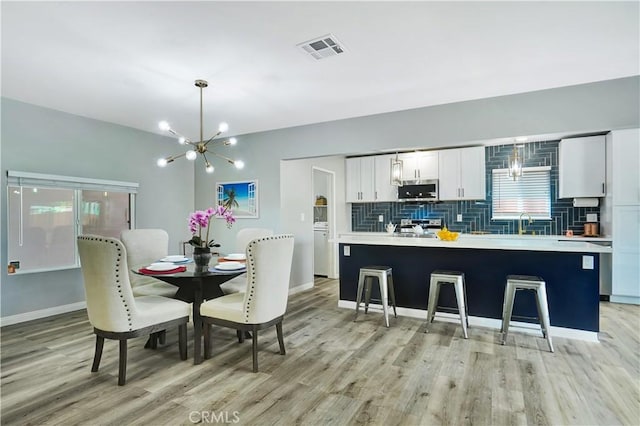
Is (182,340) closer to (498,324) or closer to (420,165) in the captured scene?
(498,324)

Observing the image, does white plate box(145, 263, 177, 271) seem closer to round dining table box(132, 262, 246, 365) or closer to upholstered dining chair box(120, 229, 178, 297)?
round dining table box(132, 262, 246, 365)

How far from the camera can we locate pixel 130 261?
→ 3705 millimetres

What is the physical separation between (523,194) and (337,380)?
15.4ft

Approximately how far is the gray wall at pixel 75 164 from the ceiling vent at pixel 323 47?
3.40m

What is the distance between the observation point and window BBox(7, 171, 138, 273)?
3.81 meters

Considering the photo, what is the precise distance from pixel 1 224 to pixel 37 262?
0.54m

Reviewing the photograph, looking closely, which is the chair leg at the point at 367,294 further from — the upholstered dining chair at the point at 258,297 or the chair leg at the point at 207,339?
the chair leg at the point at 207,339

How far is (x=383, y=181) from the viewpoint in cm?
Result: 637

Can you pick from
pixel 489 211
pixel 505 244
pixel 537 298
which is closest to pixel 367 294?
pixel 505 244

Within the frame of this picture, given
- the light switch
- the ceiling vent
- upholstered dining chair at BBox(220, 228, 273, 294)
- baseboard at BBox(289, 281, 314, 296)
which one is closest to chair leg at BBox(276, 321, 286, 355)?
upholstered dining chair at BBox(220, 228, 273, 294)

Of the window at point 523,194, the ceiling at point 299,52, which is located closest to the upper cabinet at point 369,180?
the window at point 523,194

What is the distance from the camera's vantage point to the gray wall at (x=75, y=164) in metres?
3.83

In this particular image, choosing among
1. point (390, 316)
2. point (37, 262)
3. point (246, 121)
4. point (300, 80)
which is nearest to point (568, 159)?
point (390, 316)

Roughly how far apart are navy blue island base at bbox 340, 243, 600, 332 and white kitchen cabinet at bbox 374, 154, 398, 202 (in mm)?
2072
